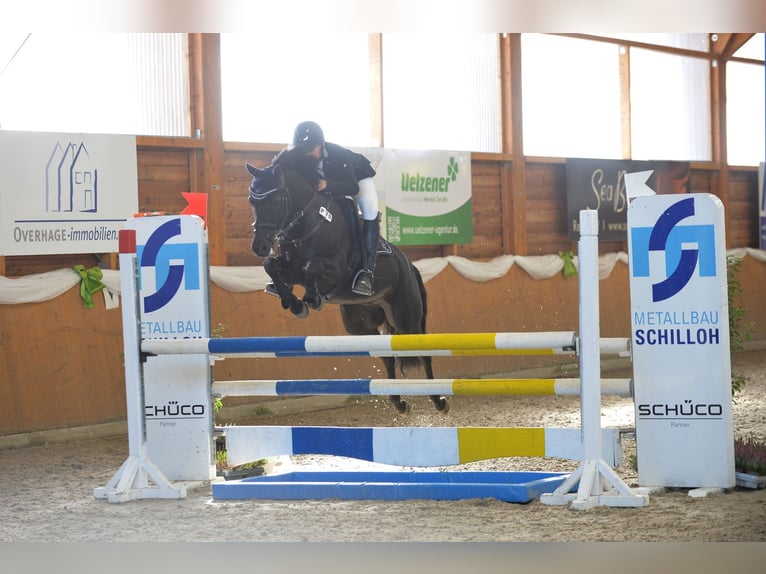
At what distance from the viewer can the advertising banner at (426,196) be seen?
26.5ft

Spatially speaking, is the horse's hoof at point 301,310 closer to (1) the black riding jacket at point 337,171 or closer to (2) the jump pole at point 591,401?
(1) the black riding jacket at point 337,171

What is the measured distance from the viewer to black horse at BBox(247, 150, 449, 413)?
15.0 ft

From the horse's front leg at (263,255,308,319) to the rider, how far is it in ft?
1.23

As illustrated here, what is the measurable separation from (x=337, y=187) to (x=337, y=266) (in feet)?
1.23

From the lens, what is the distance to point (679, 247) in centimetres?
395

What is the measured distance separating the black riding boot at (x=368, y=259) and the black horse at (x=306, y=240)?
39mm

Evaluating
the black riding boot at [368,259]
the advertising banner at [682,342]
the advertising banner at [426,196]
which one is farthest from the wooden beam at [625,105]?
the advertising banner at [682,342]

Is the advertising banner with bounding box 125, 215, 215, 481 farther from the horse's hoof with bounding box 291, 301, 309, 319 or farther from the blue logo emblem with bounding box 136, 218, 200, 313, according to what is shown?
the horse's hoof with bounding box 291, 301, 309, 319

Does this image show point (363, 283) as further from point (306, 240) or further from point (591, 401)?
point (591, 401)

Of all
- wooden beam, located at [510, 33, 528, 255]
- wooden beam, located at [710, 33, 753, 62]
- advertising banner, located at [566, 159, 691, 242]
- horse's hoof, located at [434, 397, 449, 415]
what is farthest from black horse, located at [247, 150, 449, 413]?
wooden beam, located at [710, 33, 753, 62]

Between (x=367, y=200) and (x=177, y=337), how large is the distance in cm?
126

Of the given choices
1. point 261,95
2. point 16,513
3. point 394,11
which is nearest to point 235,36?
point 261,95

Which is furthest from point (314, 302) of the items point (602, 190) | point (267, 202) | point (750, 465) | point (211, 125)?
point (602, 190)

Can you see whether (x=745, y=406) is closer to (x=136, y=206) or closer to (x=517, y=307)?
(x=517, y=307)
